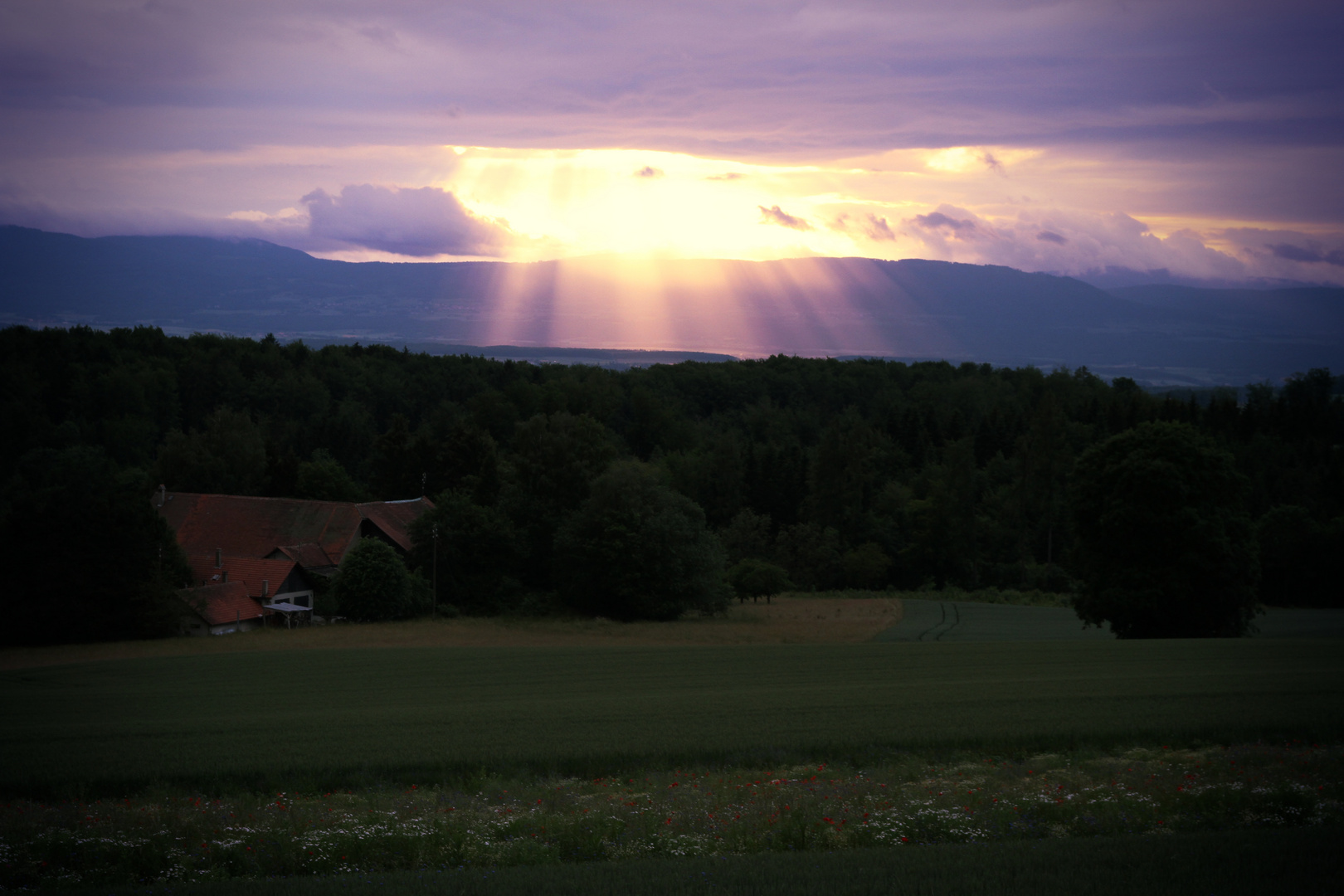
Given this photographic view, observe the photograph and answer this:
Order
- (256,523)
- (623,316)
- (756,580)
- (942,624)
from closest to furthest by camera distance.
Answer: (942,624) < (256,523) < (756,580) < (623,316)

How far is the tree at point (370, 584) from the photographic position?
1807 inches

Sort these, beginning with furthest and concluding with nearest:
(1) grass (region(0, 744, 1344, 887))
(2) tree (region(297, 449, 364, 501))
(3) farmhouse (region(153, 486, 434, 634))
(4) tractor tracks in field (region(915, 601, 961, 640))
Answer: (2) tree (region(297, 449, 364, 501)) < (3) farmhouse (region(153, 486, 434, 634)) < (4) tractor tracks in field (region(915, 601, 961, 640)) < (1) grass (region(0, 744, 1344, 887))

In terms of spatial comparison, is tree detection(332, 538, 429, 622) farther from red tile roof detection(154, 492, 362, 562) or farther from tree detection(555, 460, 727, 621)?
tree detection(555, 460, 727, 621)

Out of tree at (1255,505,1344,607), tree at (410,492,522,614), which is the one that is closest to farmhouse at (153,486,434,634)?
tree at (410,492,522,614)

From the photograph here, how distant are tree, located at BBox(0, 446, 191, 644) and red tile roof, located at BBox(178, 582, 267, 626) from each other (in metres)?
1.33

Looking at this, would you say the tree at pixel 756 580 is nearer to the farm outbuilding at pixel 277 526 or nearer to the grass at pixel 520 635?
the grass at pixel 520 635

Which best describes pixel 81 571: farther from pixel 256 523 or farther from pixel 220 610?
pixel 256 523

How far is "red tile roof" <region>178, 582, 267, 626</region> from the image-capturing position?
4156 centimetres

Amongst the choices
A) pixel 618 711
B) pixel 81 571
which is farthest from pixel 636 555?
pixel 618 711

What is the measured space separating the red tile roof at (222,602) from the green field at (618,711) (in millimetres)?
13008

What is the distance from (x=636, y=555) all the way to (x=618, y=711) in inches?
1258

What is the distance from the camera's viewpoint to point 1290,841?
866cm

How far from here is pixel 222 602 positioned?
1694 inches

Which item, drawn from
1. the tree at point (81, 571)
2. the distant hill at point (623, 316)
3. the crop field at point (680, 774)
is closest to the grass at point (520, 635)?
the tree at point (81, 571)
